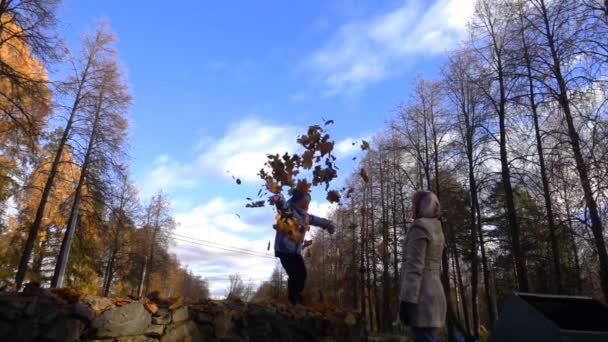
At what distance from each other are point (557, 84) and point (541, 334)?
9.60m

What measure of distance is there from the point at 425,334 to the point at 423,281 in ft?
1.46

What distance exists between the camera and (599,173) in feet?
25.9

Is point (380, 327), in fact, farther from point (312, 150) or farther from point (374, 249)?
point (312, 150)

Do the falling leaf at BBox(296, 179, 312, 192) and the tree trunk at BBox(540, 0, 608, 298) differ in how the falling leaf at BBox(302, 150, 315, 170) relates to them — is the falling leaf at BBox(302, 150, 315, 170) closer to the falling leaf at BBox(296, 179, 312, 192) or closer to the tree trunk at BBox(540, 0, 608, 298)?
the falling leaf at BBox(296, 179, 312, 192)

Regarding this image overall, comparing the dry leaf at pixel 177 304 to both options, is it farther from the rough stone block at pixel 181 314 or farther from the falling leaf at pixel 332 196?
the falling leaf at pixel 332 196

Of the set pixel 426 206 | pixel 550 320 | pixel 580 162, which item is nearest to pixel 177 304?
pixel 426 206

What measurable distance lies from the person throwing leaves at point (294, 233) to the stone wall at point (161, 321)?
1.83 feet

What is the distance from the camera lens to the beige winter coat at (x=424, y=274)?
358 cm

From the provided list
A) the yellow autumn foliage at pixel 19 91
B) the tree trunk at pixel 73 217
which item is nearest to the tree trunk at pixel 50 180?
the tree trunk at pixel 73 217

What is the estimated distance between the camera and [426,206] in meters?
3.90

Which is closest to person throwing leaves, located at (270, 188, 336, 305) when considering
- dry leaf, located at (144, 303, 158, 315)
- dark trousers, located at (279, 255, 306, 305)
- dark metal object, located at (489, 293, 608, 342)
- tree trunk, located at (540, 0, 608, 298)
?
dark trousers, located at (279, 255, 306, 305)

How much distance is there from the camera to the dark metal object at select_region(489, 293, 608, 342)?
336 cm

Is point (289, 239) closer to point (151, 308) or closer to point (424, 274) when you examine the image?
point (151, 308)

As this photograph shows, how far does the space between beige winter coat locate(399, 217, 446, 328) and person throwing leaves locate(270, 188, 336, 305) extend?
2379 mm
